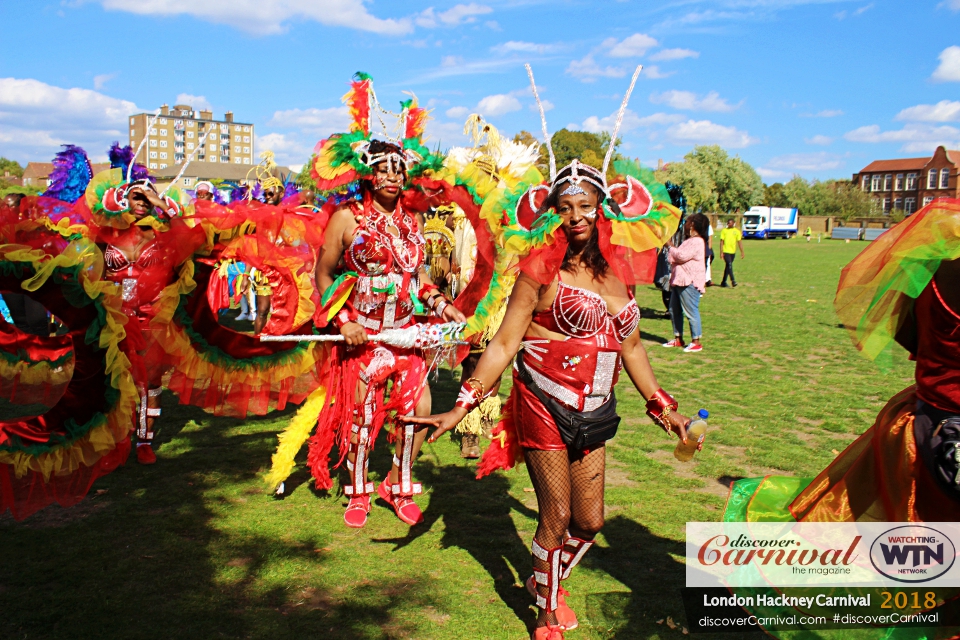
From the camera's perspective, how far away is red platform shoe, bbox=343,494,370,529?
4910 mm

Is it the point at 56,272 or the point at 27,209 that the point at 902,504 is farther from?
the point at 27,209

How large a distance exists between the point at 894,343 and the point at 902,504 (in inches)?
25.5

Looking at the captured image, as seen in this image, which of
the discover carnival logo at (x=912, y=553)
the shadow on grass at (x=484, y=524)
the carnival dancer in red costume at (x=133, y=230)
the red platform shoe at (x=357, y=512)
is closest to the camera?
the discover carnival logo at (x=912, y=553)

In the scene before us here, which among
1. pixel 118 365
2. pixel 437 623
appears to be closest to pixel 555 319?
pixel 437 623

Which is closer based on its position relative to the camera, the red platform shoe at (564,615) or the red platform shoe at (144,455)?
the red platform shoe at (564,615)

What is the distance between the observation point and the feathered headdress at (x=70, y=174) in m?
6.97

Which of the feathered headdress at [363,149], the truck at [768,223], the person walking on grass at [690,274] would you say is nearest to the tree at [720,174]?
the truck at [768,223]

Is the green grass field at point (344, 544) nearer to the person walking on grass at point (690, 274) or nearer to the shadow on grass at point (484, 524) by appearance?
the shadow on grass at point (484, 524)

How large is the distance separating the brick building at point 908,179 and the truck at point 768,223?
4239 cm

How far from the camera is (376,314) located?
4.91 m

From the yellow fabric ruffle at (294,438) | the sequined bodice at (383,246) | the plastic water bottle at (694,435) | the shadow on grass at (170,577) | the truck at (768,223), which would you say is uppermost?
the truck at (768,223)

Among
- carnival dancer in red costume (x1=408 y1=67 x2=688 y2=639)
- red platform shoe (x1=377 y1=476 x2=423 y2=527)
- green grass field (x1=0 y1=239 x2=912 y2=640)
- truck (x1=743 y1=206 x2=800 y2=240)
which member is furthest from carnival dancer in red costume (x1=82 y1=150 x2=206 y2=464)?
truck (x1=743 y1=206 x2=800 y2=240)

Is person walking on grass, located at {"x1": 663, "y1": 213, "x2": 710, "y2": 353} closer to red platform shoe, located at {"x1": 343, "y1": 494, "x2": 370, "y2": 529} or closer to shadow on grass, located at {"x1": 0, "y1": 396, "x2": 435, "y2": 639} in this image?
red platform shoe, located at {"x1": 343, "y1": 494, "x2": 370, "y2": 529}

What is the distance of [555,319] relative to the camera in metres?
3.47
